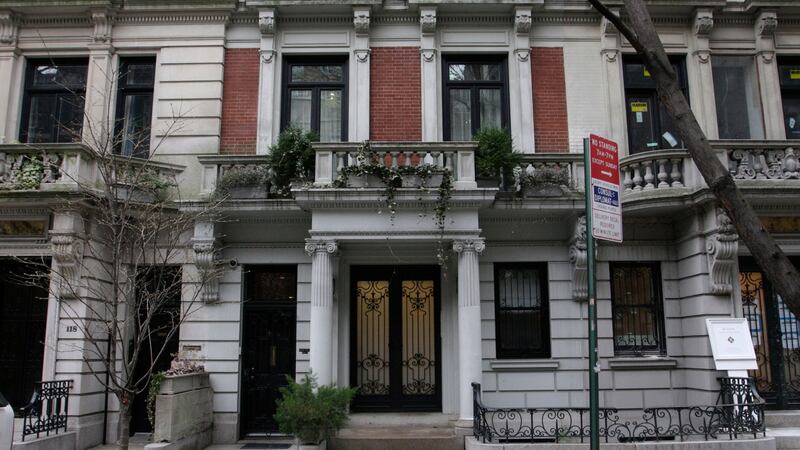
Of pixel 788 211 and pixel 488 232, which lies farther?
pixel 488 232

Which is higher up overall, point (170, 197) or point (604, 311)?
point (170, 197)

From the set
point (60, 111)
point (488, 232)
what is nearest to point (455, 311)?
point (488, 232)

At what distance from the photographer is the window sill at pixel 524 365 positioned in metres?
12.9

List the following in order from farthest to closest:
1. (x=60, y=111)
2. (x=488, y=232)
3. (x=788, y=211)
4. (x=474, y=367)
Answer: (x=60, y=111) → (x=488, y=232) → (x=788, y=211) → (x=474, y=367)

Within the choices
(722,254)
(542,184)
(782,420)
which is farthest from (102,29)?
(782,420)

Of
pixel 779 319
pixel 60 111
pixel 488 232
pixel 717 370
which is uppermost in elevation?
pixel 60 111

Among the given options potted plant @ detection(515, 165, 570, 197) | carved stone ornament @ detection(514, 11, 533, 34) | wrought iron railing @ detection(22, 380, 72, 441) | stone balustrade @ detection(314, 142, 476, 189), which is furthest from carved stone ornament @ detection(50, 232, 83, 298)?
carved stone ornament @ detection(514, 11, 533, 34)

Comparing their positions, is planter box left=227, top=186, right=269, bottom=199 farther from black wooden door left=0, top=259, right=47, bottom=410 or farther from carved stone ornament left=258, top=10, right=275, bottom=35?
black wooden door left=0, top=259, right=47, bottom=410

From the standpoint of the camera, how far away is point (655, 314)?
13484 mm

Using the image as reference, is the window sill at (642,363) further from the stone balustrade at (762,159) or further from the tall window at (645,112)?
the tall window at (645,112)

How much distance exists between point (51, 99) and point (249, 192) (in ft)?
18.9

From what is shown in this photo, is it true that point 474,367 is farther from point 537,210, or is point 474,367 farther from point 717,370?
point 717,370

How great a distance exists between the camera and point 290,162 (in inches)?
508

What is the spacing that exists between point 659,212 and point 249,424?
31.6 feet
